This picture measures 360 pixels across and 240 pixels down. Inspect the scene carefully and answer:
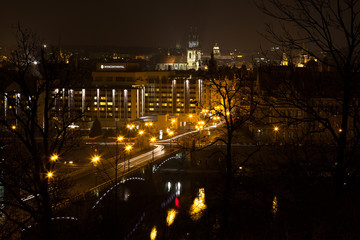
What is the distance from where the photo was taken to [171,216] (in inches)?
358

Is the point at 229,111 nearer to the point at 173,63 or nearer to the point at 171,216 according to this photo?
the point at 171,216

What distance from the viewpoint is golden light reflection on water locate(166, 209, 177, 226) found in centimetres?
859

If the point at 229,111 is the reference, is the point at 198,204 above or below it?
below

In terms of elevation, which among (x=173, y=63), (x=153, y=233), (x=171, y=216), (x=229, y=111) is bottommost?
(x=171, y=216)

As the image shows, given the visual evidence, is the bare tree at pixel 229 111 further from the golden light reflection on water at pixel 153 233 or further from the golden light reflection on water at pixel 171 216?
the golden light reflection on water at pixel 171 216

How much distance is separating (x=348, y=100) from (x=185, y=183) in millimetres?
10659

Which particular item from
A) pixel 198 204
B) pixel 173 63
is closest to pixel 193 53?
pixel 173 63

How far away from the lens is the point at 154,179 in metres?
12.7

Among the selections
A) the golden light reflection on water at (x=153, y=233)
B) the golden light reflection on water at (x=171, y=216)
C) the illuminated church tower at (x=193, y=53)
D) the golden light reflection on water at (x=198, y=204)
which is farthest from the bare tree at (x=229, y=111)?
the illuminated church tower at (x=193, y=53)

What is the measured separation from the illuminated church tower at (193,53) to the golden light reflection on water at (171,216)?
1892 inches

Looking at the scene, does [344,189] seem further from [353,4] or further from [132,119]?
[132,119]

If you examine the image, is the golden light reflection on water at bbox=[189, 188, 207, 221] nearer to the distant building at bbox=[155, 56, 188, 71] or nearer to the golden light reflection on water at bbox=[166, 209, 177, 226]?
the golden light reflection on water at bbox=[166, 209, 177, 226]

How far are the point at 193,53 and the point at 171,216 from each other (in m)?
54.4

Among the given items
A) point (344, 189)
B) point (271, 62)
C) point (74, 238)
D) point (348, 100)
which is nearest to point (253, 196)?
point (344, 189)
